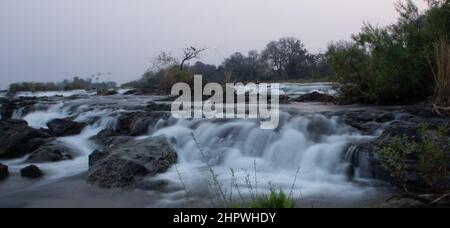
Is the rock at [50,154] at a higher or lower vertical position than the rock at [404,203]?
lower

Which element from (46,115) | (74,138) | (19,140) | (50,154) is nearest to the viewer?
(50,154)

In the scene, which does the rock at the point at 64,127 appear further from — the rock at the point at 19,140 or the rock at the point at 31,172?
the rock at the point at 31,172

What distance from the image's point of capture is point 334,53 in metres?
14.7

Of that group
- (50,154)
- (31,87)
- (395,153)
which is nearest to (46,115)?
(50,154)

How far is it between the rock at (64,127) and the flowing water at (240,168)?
1.01 metres

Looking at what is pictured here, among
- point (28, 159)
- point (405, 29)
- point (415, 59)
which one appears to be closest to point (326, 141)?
point (415, 59)

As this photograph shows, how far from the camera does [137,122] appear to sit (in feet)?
38.9

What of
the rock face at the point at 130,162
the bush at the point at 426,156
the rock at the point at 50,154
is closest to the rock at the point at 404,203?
the bush at the point at 426,156

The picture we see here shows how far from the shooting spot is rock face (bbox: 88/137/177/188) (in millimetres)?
7582

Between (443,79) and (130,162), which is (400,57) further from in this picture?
(130,162)

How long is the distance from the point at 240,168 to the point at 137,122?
13.9 ft

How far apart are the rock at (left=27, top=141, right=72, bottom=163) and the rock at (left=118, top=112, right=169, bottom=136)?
170cm

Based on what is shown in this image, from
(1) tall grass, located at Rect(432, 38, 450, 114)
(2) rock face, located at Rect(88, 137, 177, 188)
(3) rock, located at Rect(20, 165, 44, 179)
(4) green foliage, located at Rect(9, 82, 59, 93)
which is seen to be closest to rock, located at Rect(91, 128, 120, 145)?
(2) rock face, located at Rect(88, 137, 177, 188)

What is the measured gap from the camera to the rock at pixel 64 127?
12680mm
